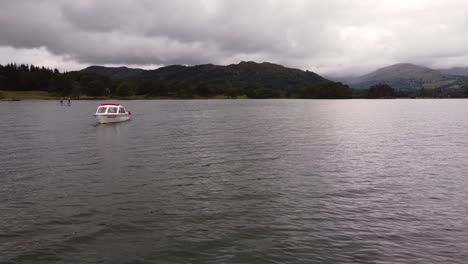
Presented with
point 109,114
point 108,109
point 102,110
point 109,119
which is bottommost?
point 109,119

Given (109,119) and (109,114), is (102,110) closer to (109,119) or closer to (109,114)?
(109,114)

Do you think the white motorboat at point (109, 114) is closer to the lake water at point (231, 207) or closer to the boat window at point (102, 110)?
the boat window at point (102, 110)

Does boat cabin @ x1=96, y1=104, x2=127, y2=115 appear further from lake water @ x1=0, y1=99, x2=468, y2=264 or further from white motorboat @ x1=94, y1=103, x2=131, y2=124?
lake water @ x1=0, y1=99, x2=468, y2=264

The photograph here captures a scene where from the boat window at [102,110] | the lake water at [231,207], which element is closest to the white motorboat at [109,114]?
the boat window at [102,110]

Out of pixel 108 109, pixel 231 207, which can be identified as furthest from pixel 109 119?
pixel 231 207

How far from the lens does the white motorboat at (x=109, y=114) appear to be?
254 ft

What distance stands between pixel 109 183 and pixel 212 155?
13918 millimetres

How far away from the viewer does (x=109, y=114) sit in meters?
78.9

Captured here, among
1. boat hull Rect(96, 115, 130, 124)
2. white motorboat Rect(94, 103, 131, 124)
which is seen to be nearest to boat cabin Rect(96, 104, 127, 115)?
white motorboat Rect(94, 103, 131, 124)

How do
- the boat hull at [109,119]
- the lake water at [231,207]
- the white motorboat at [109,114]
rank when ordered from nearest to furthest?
the lake water at [231,207], the boat hull at [109,119], the white motorboat at [109,114]

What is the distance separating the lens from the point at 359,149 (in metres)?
43.3

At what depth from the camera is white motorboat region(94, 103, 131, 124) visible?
77.3 m

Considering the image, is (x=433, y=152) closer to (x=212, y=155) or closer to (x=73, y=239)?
(x=212, y=155)

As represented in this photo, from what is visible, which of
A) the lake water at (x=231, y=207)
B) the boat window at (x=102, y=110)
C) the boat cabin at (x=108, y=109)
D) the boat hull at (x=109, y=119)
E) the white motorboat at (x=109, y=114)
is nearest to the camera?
the lake water at (x=231, y=207)
